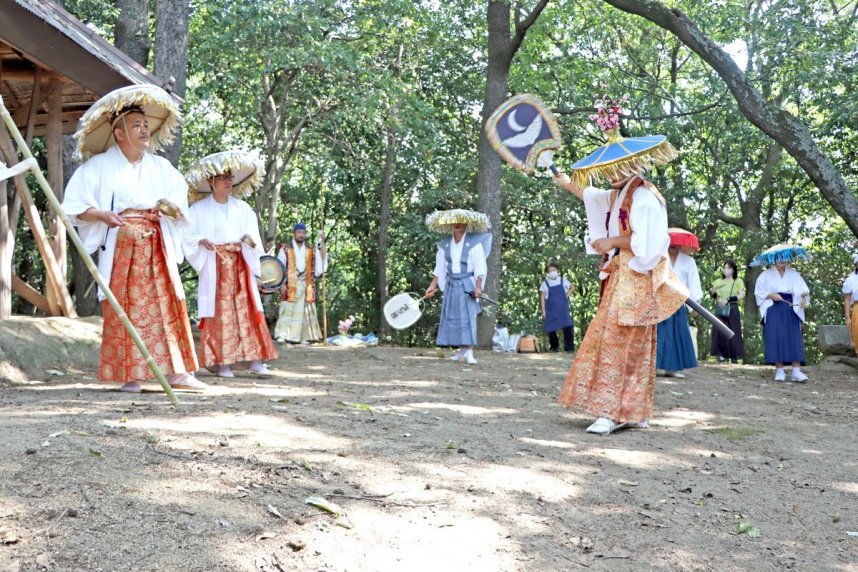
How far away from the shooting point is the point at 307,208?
22.1 metres

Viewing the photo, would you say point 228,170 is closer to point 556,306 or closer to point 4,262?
point 4,262

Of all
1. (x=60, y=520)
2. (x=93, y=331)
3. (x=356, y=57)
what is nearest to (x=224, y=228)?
(x=93, y=331)

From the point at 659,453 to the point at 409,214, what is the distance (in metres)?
13.9

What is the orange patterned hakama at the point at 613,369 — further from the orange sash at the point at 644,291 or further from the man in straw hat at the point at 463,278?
the man in straw hat at the point at 463,278

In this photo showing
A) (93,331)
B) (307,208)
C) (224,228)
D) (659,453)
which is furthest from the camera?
(307,208)

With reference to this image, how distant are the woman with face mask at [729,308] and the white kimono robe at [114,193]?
38.2ft

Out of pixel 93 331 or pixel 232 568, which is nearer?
pixel 232 568

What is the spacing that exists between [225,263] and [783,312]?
6.98 metres

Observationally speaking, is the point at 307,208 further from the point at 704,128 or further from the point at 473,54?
the point at 704,128

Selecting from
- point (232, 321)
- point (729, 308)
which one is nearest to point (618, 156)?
point (232, 321)

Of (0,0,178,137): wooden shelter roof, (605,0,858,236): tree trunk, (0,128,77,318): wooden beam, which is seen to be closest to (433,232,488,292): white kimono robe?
(605,0,858,236): tree trunk

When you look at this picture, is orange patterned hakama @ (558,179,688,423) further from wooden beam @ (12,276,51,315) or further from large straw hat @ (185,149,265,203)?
wooden beam @ (12,276,51,315)

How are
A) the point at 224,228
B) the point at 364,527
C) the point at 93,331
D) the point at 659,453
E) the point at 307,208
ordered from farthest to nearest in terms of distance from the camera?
the point at 307,208
the point at 93,331
the point at 224,228
the point at 659,453
the point at 364,527

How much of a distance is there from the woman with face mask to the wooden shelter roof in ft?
34.6
